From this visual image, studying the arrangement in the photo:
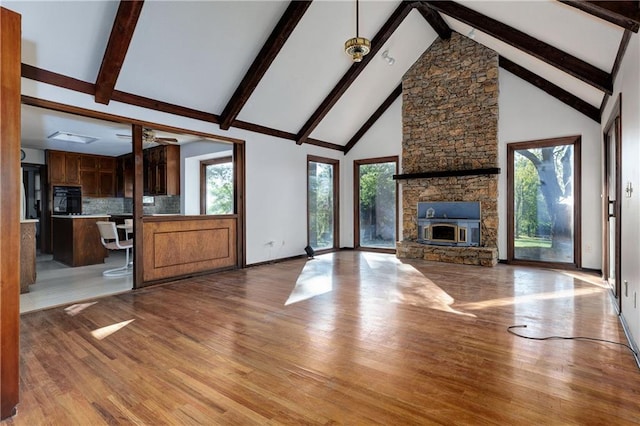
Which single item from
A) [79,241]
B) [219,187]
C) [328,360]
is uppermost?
Result: [219,187]

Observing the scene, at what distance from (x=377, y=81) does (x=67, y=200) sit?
771 cm

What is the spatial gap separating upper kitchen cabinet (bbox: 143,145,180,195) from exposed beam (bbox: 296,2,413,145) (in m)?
3.13

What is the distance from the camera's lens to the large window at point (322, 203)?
7730mm

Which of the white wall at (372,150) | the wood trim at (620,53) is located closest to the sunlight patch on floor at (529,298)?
the wood trim at (620,53)

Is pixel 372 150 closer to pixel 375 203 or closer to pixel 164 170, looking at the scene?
pixel 375 203

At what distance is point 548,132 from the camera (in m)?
5.87

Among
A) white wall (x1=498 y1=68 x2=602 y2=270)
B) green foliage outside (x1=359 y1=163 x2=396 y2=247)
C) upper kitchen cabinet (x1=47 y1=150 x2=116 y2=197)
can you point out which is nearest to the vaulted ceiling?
white wall (x1=498 y1=68 x2=602 y2=270)

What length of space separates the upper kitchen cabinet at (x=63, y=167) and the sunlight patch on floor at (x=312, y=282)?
6.23m

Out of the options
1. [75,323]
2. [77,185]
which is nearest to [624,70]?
[75,323]

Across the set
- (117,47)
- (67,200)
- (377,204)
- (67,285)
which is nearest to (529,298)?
(377,204)

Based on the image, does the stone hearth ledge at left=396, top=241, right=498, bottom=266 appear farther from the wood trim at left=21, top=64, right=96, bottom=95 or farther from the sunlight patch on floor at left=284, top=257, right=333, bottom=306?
the wood trim at left=21, top=64, right=96, bottom=95

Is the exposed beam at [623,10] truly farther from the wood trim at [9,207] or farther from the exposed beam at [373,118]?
the exposed beam at [373,118]

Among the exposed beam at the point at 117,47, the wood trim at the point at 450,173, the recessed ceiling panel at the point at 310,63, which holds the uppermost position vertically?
the recessed ceiling panel at the point at 310,63

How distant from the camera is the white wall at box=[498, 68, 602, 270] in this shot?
5.48m
